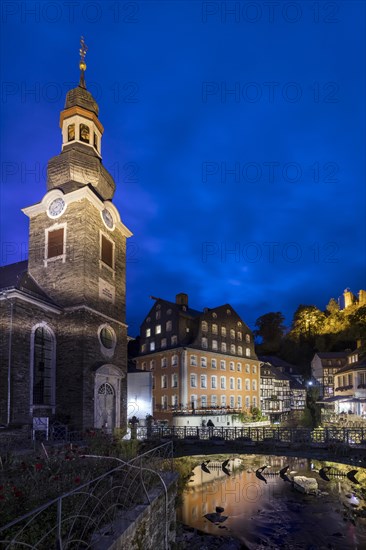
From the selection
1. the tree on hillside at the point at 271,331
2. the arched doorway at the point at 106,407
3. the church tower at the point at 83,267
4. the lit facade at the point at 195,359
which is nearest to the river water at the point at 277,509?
the arched doorway at the point at 106,407

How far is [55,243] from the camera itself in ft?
91.1

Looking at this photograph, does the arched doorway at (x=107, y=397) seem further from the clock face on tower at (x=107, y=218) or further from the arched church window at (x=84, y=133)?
the arched church window at (x=84, y=133)

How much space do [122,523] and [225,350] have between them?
156 ft

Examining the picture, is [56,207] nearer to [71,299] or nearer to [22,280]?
[22,280]

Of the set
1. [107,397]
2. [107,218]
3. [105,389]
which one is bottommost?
[107,397]

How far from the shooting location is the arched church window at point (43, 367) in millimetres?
24072

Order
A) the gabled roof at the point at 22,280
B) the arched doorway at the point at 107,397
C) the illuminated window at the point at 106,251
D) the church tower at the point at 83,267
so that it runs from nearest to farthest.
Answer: the gabled roof at the point at 22,280 → the church tower at the point at 83,267 → the arched doorway at the point at 107,397 → the illuminated window at the point at 106,251

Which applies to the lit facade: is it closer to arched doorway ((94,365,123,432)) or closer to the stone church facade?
arched doorway ((94,365,123,432))

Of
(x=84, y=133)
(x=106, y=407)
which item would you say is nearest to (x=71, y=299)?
(x=106, y=407)

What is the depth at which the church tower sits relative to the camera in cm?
2564

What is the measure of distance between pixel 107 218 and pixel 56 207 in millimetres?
3406

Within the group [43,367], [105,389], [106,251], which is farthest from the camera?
[106,251]

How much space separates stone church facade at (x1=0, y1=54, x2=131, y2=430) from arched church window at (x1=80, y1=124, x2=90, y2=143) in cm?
7

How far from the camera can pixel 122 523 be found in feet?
27.3
